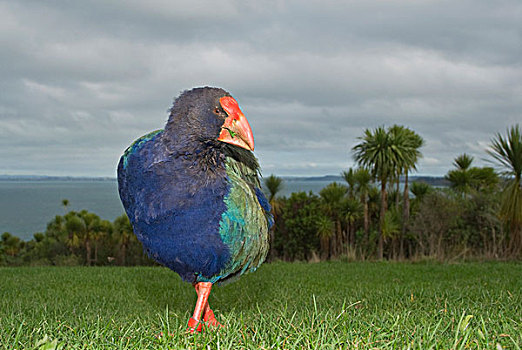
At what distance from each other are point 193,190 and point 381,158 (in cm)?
1459

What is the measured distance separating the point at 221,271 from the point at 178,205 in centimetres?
76

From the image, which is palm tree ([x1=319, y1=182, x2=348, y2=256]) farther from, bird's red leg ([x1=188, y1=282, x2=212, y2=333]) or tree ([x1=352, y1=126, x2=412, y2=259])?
bird's red leg ([x1=188, y1=282, x2=212, y2=333])

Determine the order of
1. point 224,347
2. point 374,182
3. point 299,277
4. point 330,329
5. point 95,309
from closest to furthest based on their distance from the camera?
point 224,347 → point 330,329 → point 95,309 → point 299,277 → point 374,182

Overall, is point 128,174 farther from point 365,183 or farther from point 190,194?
point 365,183

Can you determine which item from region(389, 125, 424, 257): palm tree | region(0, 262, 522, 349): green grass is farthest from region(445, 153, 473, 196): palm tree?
region(0, 262, 522, 349): green grass

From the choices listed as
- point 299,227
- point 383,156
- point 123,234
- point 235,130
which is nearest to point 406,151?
point 383,156

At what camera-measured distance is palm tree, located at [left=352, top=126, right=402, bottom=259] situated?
16.9 metres

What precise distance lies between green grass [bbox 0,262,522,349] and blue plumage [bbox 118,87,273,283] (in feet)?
1.72

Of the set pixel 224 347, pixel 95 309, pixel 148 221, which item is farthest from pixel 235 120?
pixel 95 309

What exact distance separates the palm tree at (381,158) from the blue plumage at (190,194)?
14.2m

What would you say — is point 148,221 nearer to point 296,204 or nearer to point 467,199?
point 467,199

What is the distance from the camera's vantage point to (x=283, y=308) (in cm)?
495

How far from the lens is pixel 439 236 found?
16.6 meters

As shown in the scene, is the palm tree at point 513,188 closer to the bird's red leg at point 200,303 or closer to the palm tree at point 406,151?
the palm tree at point 406,151
